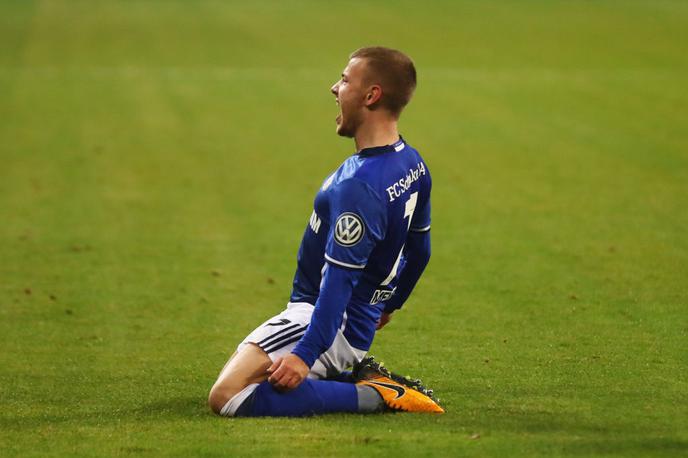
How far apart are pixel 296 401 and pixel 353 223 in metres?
1.02

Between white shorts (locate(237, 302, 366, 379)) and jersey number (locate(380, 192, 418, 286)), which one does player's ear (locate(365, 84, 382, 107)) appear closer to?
jersey number (locate(380, 192, 418, 286))

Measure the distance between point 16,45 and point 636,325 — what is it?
31406 millimetres

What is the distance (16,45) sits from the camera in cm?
3803

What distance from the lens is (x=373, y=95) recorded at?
276 inches

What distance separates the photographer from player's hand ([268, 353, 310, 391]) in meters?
6.79

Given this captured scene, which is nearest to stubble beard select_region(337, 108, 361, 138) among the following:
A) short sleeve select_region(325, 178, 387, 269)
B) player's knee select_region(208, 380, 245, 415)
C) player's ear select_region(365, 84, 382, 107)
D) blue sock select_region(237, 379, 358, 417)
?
player's ear select_region(365, 84, 382, 107)

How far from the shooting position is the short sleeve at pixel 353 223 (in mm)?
6762

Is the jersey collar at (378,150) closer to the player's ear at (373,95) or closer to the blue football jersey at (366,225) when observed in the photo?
the blue football jersey at (366,225)

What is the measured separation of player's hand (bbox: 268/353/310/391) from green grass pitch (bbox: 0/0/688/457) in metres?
0.23

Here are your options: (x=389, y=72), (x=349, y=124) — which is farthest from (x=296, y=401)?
(x=389, y=72)

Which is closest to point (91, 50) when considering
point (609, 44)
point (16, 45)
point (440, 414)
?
point (16, 45)

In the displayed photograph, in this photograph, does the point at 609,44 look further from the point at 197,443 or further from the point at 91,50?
the point at 197,443

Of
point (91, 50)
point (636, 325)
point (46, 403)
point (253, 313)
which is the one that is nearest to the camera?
point (46, 403)

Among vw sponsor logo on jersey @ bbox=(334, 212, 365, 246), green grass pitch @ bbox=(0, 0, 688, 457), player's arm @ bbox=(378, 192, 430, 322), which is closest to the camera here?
vw sponsor logo on jersey @ bbox=(334, 212, 365, 246)
